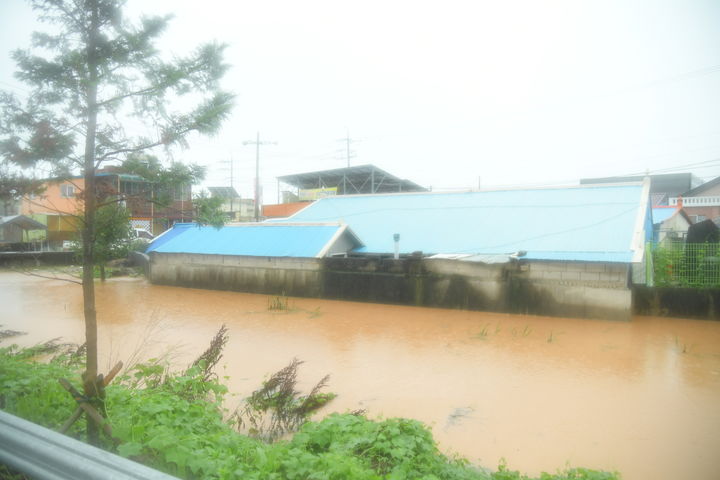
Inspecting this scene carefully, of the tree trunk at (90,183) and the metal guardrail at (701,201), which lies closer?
the tree trunk at (90,183)

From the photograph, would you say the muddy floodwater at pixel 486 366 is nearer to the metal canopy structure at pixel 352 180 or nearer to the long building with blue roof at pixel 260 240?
the long building with blue roof at pixel 260 240

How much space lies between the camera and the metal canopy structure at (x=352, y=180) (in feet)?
95.1

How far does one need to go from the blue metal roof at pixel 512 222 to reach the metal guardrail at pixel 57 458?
38.8ft

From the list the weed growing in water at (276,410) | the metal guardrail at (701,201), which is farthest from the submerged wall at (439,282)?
the metal guardrail at (701,201)

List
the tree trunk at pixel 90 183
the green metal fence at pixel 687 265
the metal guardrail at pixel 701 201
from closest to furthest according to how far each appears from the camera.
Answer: the tree trunk at pixel 90 183
the green metal fence at pixel 687 265
the metal guardrail at pixel 701 201

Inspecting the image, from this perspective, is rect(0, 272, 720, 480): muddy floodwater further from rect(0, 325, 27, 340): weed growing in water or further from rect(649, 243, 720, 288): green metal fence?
rect(649, 243, 720, 288): green metal fence

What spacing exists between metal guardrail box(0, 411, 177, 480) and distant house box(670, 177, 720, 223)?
2695 cm

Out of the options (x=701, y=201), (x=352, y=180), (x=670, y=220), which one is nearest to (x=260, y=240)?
(x=352, y=180)

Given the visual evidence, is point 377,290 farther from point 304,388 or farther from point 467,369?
point 304,388

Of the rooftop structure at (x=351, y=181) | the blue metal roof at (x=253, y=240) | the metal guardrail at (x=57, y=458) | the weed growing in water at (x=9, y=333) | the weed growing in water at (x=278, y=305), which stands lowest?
the weed growing in water at (x=9, y=333)

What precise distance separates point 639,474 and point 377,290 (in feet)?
32.6

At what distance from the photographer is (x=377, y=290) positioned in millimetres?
13977

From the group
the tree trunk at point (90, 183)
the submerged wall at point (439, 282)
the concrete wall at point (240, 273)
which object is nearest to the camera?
the tree trunk at point (90, 183)

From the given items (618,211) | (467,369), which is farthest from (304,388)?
(618,211)
